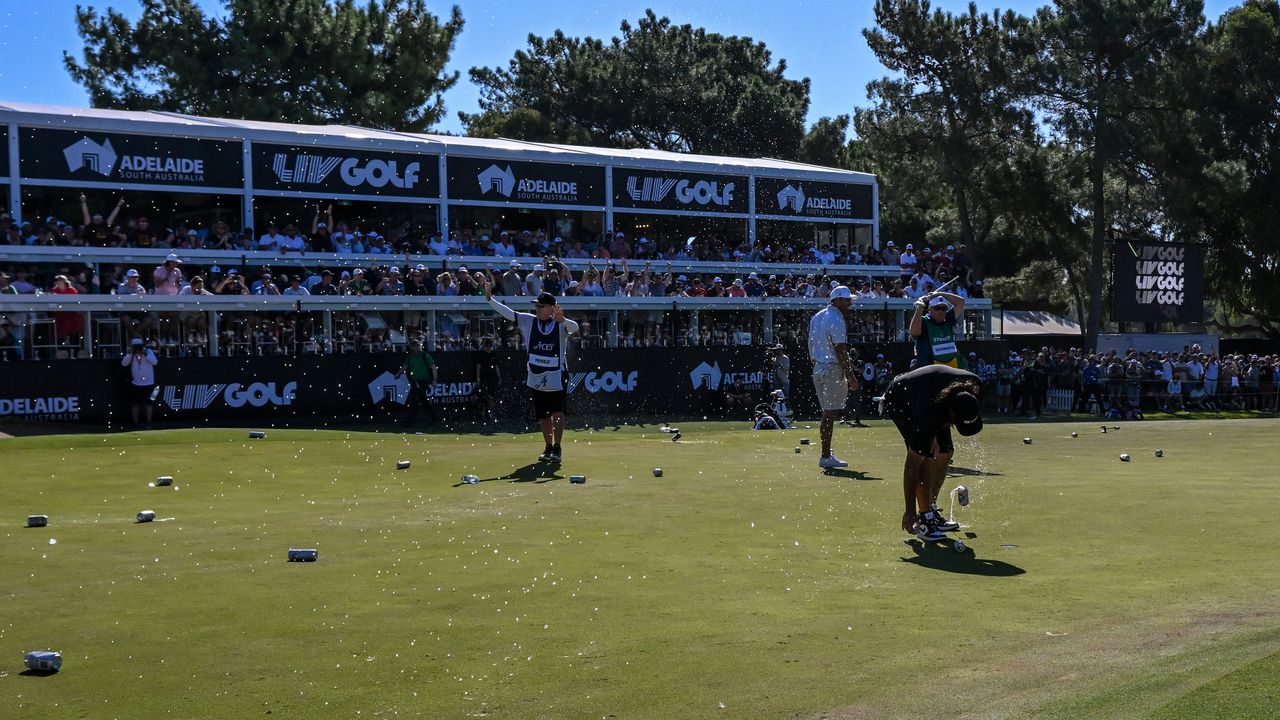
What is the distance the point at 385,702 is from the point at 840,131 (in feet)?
269

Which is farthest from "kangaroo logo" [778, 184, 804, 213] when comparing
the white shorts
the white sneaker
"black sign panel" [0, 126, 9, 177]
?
the white sneaker

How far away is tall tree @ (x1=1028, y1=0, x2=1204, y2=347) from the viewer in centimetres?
6034

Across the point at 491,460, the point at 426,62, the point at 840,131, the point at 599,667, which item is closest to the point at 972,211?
the point at 840,131

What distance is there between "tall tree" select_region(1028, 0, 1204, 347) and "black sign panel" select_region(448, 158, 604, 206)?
88.3 ft

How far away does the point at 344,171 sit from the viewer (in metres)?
38.5

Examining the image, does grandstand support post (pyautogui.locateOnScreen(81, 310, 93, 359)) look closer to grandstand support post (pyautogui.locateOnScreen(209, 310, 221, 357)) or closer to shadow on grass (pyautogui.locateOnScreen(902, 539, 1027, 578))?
grandstand support post (pyautogui.locateOnScreen(209, 310, 221, 357))

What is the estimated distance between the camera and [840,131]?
85.9 meters

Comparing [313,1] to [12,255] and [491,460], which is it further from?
[491,460]

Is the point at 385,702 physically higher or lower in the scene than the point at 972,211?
lower

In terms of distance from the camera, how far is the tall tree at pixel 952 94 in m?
63.2

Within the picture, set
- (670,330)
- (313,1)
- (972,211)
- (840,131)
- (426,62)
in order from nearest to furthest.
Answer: (670,330) → (313,1) → (426,62) → (972,211) → (840,131)

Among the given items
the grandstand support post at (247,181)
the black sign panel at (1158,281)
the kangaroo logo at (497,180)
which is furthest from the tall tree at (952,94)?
the grandstand support post at (247,181)

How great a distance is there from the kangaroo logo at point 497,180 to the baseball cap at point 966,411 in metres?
31.4

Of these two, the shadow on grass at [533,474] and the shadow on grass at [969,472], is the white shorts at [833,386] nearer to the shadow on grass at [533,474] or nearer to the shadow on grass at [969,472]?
the shadow on grass at [969,472]
